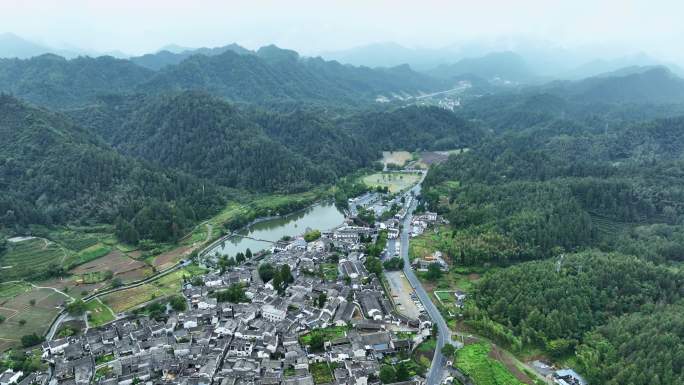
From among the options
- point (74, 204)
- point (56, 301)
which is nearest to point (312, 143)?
point (74, 204)

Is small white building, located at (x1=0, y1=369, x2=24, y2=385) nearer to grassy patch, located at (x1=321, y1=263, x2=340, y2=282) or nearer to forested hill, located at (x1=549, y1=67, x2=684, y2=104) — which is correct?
grassy patch, located at (x1=321, y1=263, x2=340, y2=282)

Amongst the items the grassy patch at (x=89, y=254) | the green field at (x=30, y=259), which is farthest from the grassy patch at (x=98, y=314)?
the grassy patch at (x=89, y=254)

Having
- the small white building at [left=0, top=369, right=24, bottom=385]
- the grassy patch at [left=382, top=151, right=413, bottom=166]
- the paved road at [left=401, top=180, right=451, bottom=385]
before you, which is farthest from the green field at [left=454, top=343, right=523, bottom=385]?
the grassy patch at [left=382, top=151, right=413, bottom=166]

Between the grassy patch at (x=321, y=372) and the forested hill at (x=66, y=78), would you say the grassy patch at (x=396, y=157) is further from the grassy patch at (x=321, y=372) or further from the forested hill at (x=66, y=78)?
the forested hill at (x=66, y=78)

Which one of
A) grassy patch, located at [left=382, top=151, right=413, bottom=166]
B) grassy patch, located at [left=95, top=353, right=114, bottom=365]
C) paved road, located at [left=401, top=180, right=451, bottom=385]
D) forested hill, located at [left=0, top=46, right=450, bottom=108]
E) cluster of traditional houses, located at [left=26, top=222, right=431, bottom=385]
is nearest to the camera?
cluster of traditional houses, located at [left=26, top=222, right=431, bottom=385]

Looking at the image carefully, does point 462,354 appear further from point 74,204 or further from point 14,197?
point 14,197
